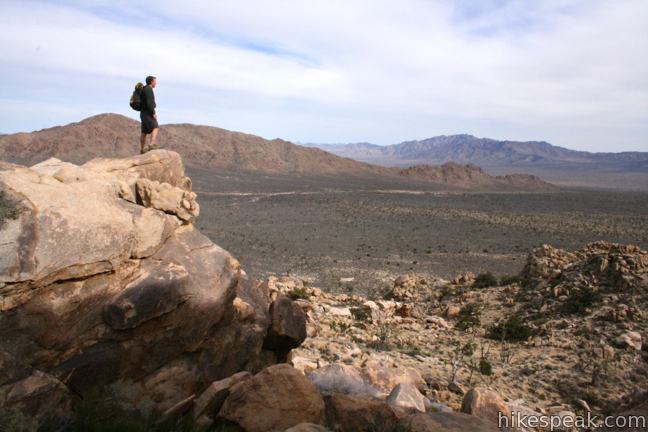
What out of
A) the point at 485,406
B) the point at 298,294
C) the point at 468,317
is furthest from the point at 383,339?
the point at 485,406

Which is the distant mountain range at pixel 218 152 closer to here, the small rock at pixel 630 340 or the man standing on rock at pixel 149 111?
the man standing on rock at pixel 149 111

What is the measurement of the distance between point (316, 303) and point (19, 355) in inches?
338

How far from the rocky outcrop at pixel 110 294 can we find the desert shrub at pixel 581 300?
27.0 ft

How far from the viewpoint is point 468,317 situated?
12.3m

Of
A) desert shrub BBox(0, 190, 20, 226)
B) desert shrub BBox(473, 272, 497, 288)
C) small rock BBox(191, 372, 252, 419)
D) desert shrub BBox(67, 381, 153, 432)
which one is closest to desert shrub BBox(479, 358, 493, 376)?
small rock BBox(191, 372, 252, 419)

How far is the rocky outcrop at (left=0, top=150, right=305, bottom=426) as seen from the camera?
174 inches

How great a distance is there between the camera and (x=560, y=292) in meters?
12.4

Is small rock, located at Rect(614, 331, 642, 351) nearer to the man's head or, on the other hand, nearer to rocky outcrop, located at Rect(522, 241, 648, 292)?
rocky outcrop, located at Rect(522, 241, 648, 292)

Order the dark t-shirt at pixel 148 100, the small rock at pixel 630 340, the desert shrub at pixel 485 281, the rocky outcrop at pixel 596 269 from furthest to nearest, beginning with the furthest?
the desert shrub at pixel 485 281 < the rocky outcrop at pixel 596 269 < the small rock at pixel 630 340 < the dark t-shirt at pixel 148 100

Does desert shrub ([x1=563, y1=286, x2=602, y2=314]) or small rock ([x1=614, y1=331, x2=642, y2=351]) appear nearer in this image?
small rock ([x1=614, y1=331, x2=642, y2=351])

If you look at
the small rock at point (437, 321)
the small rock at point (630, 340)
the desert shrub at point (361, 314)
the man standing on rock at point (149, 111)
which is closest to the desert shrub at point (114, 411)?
the man standing on rock at point (149, 111)

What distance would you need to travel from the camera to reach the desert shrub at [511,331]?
34.9ft

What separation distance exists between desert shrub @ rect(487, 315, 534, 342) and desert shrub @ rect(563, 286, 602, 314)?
129 centimetres

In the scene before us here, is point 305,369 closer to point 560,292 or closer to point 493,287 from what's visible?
point 560,292
